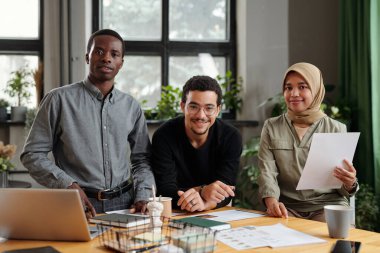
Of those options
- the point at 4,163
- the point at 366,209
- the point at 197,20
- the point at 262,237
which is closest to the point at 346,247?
the point at 262,237

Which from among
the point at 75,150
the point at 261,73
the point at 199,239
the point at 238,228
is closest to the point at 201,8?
the point at 261,73

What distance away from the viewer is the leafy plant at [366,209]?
3.30 meters

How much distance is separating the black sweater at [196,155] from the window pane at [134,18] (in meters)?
2.10

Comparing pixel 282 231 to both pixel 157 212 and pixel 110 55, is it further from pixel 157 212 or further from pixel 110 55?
pixel 110 55

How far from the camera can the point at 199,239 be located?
1.30 m

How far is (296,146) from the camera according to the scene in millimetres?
2238

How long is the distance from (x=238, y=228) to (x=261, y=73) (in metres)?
2.57

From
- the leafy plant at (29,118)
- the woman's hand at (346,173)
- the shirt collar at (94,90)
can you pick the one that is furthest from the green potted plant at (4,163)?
the woman's hand at (346,173)

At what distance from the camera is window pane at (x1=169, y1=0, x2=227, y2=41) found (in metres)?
4.25

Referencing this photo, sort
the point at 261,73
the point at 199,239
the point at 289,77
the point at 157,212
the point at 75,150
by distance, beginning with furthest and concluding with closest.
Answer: the point at 261,73 < the point at 289,77 < the point at 75,150 < the point at 157,212 < the point at 199,239

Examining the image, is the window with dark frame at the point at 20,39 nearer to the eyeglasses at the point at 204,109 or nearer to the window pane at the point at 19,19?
the window pane at the point at 19,19

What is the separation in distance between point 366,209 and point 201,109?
1748mm

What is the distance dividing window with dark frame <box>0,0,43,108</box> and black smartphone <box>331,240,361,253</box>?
3.26 m

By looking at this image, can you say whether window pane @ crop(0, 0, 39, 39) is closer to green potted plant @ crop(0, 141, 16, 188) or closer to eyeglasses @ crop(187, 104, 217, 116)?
green potted plant @ crop(0, 141, 16, 188)
